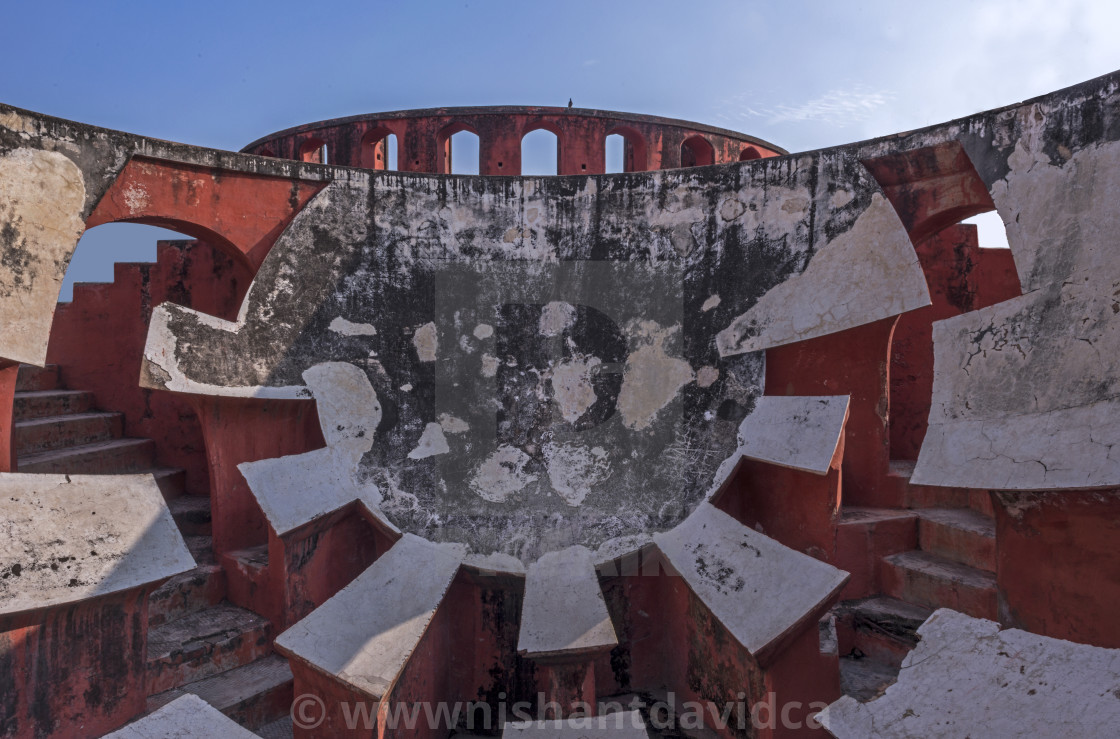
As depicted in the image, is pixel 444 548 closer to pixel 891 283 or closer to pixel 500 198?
pixel 500 198

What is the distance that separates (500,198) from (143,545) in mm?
2664

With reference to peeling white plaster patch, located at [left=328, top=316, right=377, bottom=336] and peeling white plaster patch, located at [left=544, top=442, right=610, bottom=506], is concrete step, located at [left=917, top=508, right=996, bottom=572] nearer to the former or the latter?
peeling white plaster patch, located at [left=544, top=442, right=610, bottom=506]

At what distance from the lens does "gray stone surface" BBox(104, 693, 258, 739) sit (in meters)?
2.05

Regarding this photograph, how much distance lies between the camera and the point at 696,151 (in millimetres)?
8508

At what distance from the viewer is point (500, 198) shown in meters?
4.11

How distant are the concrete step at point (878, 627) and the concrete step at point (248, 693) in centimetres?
323

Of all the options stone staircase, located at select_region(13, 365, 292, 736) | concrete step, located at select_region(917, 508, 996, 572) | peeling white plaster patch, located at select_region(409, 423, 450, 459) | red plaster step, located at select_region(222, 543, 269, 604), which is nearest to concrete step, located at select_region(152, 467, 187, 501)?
stone staircase, located at select_region(13, 365, 292, 736)

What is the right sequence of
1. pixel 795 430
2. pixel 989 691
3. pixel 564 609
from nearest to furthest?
pixel 989 691
pixel 564 609
pixel 795 430

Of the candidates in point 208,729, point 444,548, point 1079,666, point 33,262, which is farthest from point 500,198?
point 1079,666

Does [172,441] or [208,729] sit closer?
[208,729]

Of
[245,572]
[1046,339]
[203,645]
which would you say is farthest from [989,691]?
[245,572]

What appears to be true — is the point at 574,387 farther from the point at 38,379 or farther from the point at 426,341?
the point at 38,379

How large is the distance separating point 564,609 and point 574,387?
4.21 feet

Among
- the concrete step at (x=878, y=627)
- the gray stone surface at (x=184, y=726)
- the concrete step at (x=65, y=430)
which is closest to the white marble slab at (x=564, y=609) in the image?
the gray stone surface at (x=184, y=726)
